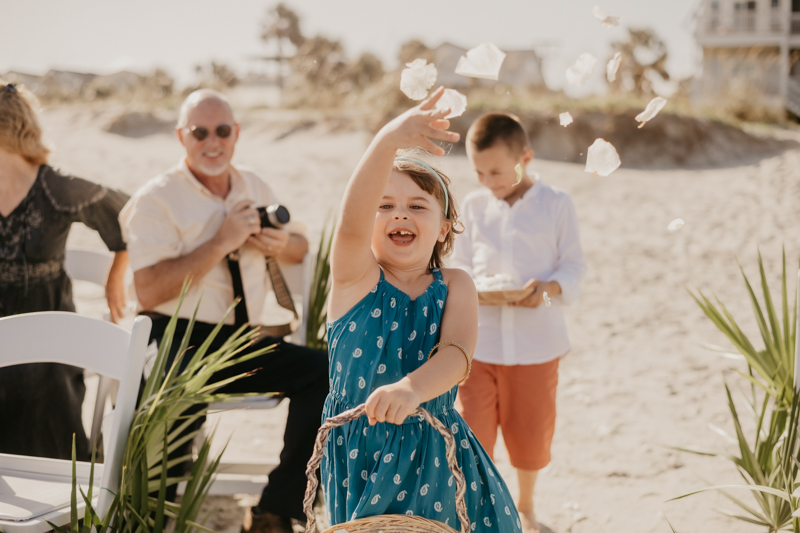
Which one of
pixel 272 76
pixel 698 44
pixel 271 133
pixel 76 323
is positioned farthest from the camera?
pixel 272 76

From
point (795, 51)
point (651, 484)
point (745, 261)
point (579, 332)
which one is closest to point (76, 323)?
point (651, 484)

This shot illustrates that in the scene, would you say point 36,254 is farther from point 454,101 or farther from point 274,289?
point 454,101

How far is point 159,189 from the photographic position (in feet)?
10.9

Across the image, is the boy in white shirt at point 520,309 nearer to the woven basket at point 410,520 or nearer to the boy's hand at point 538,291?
the boy's hand at point 538,291

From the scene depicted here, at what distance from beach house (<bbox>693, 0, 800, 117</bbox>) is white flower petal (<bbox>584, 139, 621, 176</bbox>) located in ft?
81.3

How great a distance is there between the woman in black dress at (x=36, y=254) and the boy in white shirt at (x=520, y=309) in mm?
1956

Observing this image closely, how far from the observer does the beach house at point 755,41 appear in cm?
2445

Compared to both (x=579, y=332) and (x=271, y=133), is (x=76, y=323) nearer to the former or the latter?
(x=579, y=332)

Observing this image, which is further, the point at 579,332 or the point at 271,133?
the point at 271,133

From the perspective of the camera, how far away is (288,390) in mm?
3078

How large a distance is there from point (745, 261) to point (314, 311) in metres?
6.77

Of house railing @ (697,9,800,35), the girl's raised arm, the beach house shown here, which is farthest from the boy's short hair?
house railing @ (697,9,800,35)

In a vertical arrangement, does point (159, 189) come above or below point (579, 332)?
above

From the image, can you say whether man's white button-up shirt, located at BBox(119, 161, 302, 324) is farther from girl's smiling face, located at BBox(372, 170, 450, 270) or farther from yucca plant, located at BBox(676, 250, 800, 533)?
yucca plant, located at BBox(676, 250, 800, 533)
